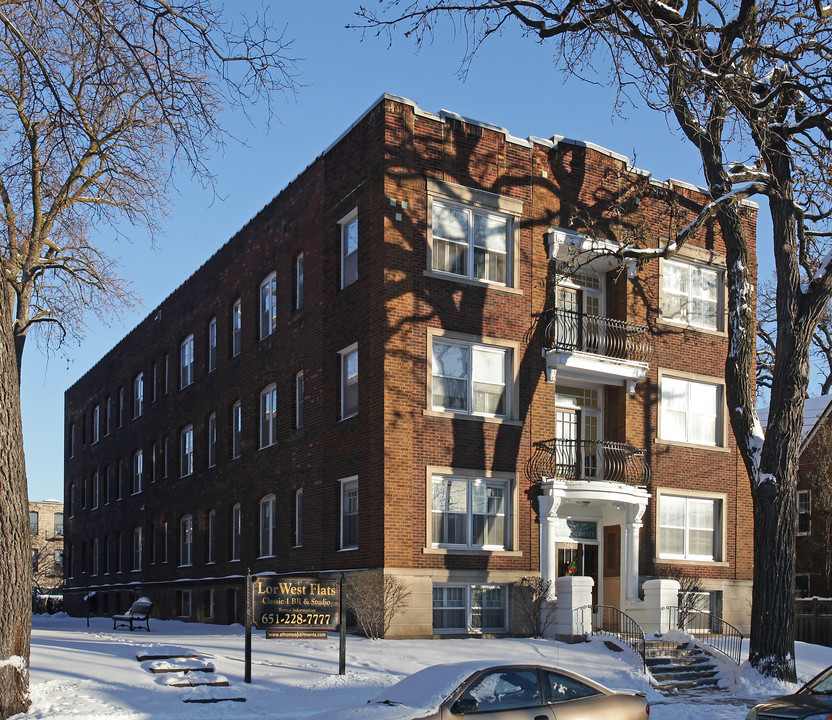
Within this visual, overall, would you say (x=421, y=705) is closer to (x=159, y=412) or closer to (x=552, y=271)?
(x=552, y=271)

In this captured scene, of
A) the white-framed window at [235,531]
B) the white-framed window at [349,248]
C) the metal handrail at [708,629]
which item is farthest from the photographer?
the white-framed window at [235,531]

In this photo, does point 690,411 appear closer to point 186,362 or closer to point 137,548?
point 186,362

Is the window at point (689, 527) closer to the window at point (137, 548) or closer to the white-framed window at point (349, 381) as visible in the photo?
the white-framed window at point (349, 381)

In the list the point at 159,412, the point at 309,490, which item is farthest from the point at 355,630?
the point at 159,412

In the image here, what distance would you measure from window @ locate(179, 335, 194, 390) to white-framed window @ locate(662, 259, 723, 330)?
18.1 meters

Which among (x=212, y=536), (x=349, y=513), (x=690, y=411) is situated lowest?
(x=212, y=536)

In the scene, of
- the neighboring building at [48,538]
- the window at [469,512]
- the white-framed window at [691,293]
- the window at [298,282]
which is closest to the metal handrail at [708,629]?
the window at [469,512]

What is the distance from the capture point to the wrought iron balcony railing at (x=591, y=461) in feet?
80.6

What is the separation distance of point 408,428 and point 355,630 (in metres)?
4.76

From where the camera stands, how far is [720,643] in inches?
Result: 961

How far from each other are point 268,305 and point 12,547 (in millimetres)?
18042

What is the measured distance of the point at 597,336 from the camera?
26344mm

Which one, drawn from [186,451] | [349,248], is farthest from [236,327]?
[349,248]

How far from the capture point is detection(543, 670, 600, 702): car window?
1071 cm
